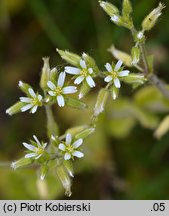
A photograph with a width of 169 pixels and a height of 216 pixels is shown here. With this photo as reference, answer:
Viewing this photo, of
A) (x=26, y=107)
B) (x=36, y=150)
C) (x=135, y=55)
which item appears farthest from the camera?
(x=26, y=107)

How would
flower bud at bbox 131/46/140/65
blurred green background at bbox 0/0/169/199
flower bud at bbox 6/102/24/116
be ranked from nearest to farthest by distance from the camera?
flower bud at bbox 131/46/140/65, flower bud at bbox 6/102/24/116, blurred green background at bbox 0/0/169/199

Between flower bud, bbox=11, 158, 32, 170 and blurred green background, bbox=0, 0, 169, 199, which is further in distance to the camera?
blurred green background, bbox=0, 0, 169, 199

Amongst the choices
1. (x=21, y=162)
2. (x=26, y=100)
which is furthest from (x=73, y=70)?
(x=21, y=162)

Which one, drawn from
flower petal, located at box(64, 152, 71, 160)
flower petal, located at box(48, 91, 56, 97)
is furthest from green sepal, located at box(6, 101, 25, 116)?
flower petal, located at box(64, 152, 71, 160)

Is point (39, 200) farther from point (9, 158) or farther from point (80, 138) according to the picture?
point (80, 138)

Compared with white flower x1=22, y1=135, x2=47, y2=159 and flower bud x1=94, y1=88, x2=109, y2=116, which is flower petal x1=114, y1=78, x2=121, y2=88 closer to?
flower bud x1=94, y1=88, x2=109, y2=116

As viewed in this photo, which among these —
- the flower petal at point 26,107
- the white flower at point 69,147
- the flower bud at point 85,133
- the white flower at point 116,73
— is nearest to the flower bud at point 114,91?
the white flower at point 116,73

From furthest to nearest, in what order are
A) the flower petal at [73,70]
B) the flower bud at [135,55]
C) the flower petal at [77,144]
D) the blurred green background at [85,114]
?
the blurred green background at [85,114], the flower petal at [77,144], the flower petal at [73,70], the flower bud at [135,55]

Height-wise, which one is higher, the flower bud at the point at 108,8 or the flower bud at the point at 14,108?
the flower bud at the point at 108,8

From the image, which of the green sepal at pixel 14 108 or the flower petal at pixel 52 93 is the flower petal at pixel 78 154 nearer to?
the flower petal at pixel 52 93

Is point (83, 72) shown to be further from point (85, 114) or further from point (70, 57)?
point (85, 114)
